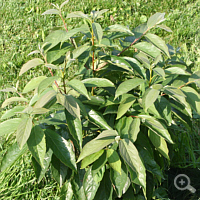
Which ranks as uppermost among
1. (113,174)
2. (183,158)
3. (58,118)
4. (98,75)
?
(98,75)

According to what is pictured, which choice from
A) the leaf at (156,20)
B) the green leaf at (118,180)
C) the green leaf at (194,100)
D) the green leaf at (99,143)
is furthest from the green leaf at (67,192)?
the leaf at (156,20)

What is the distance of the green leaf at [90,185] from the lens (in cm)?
124

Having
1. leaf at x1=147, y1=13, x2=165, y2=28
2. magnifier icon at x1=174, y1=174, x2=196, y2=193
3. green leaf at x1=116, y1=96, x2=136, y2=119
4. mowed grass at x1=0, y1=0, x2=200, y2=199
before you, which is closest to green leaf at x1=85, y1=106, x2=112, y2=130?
green leaf at x1=116, y1=96, x2=136, y2=119

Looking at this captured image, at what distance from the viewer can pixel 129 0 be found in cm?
459

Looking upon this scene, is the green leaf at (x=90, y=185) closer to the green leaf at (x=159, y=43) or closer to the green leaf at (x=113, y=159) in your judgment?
the green leaf at (x=113, y=159)

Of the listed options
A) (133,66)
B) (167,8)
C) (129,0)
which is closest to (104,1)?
(129,0)

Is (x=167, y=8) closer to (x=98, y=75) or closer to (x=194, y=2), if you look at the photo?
(x=194, y=2)

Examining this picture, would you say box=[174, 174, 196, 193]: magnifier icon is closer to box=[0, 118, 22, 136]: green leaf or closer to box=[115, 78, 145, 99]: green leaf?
box=[115, 78, 145, 99]: green leaf

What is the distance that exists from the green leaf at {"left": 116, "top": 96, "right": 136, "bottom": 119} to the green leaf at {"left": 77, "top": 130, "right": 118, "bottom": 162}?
5.0 inches

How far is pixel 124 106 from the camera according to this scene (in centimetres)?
125

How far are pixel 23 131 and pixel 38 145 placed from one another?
105mm

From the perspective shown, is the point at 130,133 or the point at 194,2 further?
the point at 194,2

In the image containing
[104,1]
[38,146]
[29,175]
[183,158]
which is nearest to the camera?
[38,146]

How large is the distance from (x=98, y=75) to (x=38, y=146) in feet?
2.05
